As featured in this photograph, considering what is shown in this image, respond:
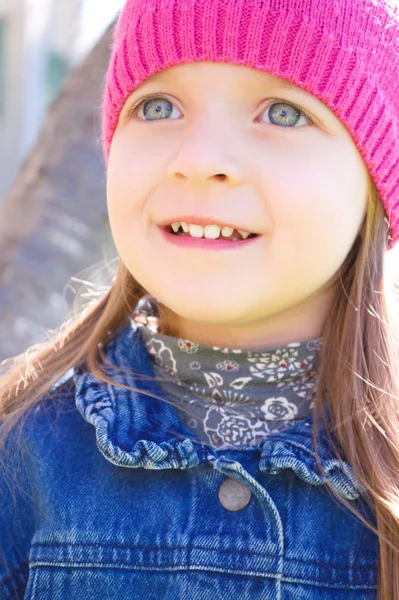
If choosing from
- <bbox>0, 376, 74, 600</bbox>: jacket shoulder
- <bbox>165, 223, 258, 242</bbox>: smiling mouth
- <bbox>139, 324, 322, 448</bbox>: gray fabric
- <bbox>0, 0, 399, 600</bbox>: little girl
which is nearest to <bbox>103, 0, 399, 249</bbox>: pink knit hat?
<bbox>0, 0, 399, 600</bbox>: little girl

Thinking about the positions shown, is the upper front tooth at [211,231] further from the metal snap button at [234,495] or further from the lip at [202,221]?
the metal snap button at [234,495]

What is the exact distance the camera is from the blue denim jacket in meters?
1.75

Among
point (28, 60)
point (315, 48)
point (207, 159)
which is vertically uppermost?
point (28, 60)

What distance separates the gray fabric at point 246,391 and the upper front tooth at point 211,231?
11.3 inches

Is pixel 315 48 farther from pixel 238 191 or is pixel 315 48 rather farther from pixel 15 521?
pixel 15 521

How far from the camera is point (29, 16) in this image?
788 centimetres

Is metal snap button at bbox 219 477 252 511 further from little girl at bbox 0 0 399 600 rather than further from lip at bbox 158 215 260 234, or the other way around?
lip at bbox 158 215 260 234

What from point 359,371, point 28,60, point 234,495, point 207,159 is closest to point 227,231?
point 207,159

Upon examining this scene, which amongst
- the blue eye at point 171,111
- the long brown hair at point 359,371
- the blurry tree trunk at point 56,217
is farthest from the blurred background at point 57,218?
the blue eye at point 171,111

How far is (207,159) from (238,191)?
92 mm

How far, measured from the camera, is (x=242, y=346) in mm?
1984

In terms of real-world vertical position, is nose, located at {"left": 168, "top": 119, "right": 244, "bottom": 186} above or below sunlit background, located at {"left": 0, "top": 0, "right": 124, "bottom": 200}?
below

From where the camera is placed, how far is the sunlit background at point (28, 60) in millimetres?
7840

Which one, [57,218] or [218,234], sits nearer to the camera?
[218,234]
